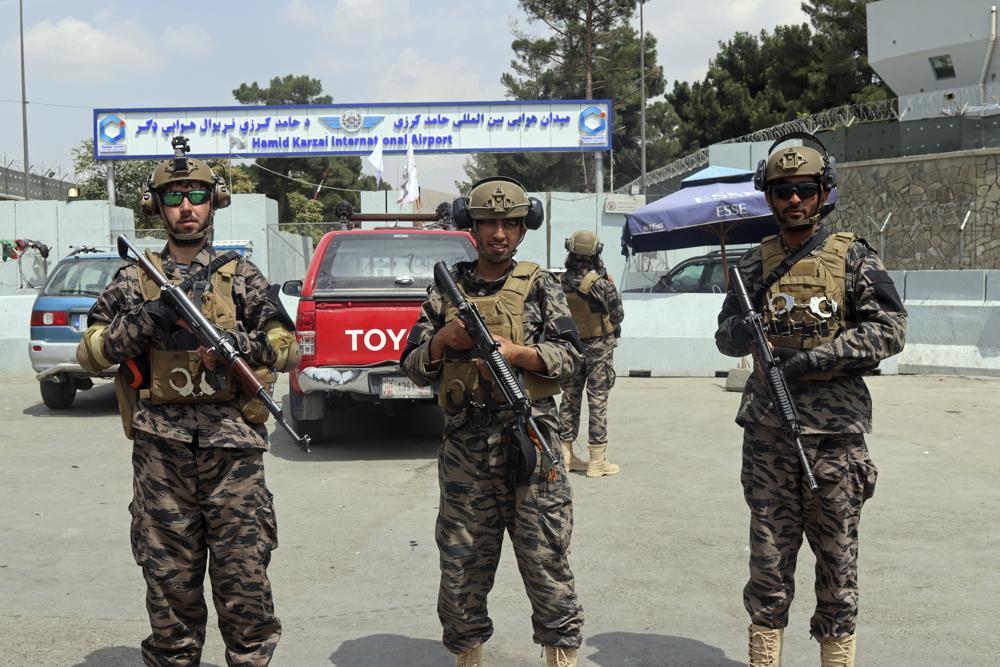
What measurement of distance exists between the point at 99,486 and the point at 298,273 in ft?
56.1

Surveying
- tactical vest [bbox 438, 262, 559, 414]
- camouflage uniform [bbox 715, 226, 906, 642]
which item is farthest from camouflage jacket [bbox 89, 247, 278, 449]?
camouflage uniform [bbox 715, 226, 906, 642]

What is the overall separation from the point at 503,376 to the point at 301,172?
5313cm

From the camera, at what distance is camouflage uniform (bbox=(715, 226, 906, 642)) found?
3.77 meters

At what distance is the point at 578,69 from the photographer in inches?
2002

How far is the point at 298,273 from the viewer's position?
968 inches

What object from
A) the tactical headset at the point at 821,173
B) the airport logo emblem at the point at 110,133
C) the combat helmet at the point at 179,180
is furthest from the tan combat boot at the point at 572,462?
the airport logo emblem at the point at 110,133

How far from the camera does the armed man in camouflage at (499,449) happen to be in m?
3.70

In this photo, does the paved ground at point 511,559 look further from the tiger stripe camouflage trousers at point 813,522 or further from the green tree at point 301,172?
the green tree at point 301,172

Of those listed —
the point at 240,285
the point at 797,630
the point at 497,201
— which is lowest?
the point at 797,630

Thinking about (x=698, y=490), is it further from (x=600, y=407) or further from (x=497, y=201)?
(x=497, y=201)

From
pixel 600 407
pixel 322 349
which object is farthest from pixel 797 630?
pixel 322 349

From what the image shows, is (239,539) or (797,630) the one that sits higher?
(239,539)

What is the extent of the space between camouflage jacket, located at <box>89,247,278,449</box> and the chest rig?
42 mm

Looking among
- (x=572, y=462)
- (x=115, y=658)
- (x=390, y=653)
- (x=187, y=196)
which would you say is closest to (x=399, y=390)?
(x=572, y=462)
